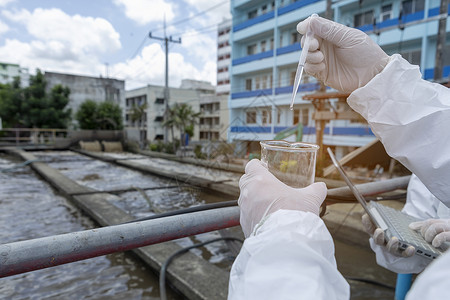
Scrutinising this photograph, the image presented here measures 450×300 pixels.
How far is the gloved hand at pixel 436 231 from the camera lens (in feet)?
4.00

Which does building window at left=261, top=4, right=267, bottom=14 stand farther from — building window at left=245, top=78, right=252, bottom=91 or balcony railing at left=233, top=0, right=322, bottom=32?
building window at left=245, top=78, right=252, bottom=91

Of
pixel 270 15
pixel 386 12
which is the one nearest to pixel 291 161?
pixel 386 12

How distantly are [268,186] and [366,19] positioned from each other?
18448mm

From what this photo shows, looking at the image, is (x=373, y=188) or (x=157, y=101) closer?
(x=373, y=188)

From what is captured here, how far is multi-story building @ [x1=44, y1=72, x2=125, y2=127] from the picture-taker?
109 feet

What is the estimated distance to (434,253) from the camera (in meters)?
1.25

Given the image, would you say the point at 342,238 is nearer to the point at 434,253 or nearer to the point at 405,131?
the point at 434,253

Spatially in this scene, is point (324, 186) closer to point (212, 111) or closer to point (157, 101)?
point (212, 111)

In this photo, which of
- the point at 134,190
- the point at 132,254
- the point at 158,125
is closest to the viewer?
the point at 132,254

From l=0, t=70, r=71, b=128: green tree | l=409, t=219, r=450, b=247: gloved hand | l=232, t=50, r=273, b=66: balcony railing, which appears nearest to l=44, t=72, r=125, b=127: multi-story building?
l=0, t=70, r=71, b=128: green tree

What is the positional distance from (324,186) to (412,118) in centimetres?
Result: 55

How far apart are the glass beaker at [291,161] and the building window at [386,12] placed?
57.7 ft

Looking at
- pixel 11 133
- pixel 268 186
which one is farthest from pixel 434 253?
pixel 11 133

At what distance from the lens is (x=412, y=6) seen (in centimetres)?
1393
